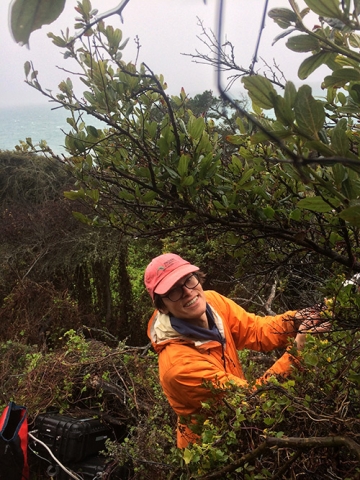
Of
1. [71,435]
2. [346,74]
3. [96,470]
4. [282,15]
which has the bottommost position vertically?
[96,470]

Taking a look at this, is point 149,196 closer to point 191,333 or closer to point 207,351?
point 191,333

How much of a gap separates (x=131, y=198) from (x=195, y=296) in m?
0.93

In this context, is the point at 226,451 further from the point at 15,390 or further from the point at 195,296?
the point at 15,390

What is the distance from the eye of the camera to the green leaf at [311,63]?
0.67 metres

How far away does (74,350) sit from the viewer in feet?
14.0

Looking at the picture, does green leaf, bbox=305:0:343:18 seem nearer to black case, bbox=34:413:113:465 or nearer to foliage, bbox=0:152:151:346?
black case, bbox=34:413:113:465

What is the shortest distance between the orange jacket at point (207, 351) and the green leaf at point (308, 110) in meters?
1.01

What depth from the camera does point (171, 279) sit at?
1.83 m

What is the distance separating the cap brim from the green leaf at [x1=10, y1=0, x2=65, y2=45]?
1.56 m

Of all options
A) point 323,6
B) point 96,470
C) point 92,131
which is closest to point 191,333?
point 92,131

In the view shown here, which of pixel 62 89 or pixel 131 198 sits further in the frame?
pixel 62 89

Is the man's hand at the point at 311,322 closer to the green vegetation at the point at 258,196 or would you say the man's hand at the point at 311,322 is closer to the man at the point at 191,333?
the green vegetation at the point at 258,196

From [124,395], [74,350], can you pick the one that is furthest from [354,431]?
[74,350]

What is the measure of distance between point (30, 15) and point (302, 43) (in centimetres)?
55
